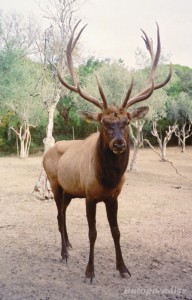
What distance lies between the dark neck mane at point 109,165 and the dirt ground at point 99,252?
1.31 m

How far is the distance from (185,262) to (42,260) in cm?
214

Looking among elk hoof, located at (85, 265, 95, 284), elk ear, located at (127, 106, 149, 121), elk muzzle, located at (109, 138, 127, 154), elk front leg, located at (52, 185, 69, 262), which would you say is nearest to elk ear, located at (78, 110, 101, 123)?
elk ear, located at (127, 106, 149, 121)

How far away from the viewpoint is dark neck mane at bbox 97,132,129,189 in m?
4.84

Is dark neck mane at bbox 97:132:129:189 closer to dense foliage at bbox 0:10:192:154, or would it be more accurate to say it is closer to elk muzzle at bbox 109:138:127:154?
elk muzzle at bbox 109:138:127:154

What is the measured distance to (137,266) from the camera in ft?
18.0

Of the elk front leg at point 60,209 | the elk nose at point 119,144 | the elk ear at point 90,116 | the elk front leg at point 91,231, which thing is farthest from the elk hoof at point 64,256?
the elk nose at point 119,144

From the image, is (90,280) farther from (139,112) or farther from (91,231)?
(139,112)

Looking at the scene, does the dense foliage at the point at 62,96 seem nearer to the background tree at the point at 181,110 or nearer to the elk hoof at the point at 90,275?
the background tree at the point at 181,110

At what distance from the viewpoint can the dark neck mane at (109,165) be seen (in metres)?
4.84

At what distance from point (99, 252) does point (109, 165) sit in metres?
1.93

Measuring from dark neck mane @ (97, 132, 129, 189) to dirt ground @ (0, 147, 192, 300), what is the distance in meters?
1.31

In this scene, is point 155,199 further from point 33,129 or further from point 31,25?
point 33,129

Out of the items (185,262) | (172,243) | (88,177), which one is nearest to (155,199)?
(172,243)

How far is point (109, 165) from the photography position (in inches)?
191
